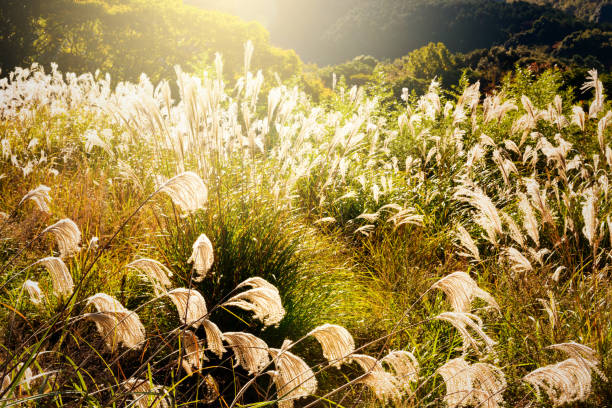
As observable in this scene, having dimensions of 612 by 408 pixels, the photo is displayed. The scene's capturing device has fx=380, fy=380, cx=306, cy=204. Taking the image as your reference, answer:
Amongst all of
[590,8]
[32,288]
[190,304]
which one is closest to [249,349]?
[190,304]

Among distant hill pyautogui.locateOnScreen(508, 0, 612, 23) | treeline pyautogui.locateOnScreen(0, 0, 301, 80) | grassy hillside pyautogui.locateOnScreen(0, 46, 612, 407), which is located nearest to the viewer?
grassy hillside pyautogui.locateOnScreen(0, 46, 612, 407)

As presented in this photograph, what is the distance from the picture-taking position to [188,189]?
3.39 ft

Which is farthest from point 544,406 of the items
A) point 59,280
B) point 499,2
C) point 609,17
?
point 609,17

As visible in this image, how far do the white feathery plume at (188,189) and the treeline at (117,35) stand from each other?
15592 millimetres

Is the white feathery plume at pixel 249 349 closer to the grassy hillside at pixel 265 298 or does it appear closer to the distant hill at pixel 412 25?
the grassy hillside at pixel 265 298

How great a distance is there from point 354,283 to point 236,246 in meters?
1.10

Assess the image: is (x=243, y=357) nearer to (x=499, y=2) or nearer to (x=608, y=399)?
(x=608, y=399)

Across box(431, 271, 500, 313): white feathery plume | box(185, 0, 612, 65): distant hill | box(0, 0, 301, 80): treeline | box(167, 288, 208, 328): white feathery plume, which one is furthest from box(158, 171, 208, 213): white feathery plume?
box(185, 0, 612, 65): distant hill

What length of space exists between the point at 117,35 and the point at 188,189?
19364 mm

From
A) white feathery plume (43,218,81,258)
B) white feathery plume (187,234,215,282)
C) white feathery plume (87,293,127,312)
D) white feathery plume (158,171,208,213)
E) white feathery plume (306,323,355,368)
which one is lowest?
white feathery plume (306,323,355,368)

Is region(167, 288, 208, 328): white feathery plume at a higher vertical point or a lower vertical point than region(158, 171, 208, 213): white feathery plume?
lower

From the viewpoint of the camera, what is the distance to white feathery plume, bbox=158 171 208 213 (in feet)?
3.34

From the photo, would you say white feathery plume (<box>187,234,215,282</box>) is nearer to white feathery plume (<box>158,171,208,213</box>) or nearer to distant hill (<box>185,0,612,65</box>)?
white feathery plume (<box>158,171,208,213</box>)

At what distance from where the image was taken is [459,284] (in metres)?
1.11
